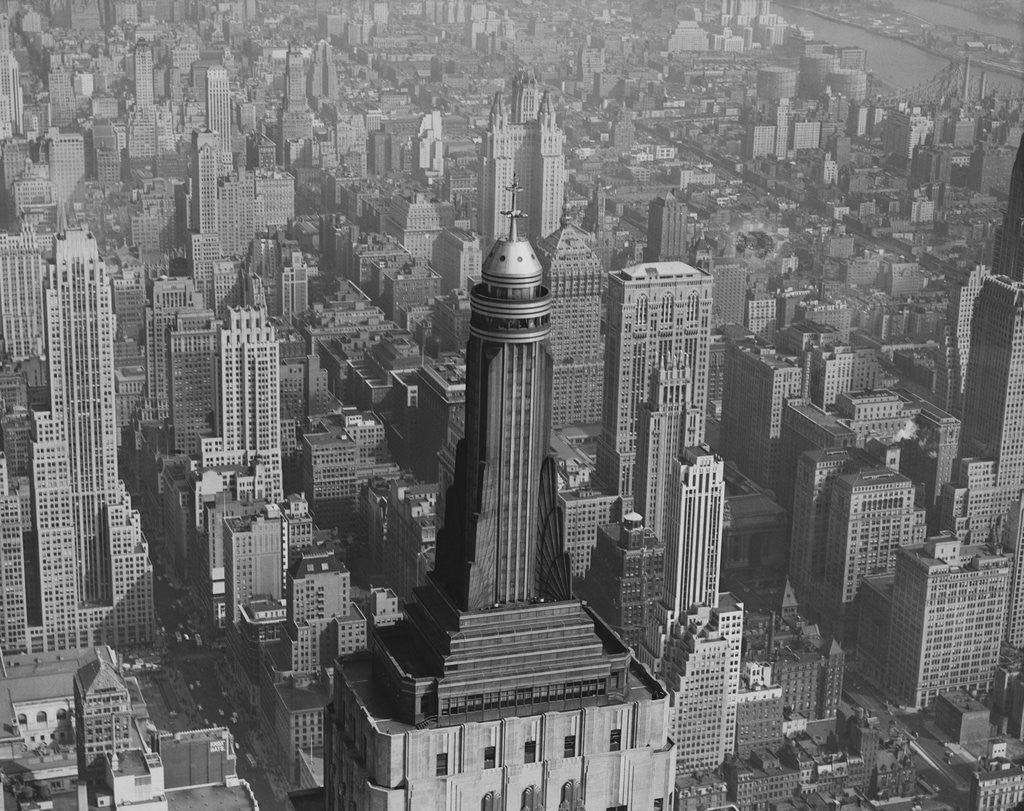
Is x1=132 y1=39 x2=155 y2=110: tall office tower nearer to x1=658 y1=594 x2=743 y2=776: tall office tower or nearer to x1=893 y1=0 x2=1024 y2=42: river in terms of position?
x1=893 y1=0 x2=1024 y2=42: river

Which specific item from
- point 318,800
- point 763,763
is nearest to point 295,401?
point 763,763

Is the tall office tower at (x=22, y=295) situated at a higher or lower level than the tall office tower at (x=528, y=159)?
lower

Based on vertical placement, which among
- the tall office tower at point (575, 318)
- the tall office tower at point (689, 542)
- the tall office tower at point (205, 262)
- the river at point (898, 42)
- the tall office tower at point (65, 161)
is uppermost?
the river at point (898, 42)

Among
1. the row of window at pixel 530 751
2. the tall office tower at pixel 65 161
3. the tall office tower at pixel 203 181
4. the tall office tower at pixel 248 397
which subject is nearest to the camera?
the row of window at pixel 530 751

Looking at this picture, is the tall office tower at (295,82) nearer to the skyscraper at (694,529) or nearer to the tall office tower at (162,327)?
the tall office tower at (162,327)

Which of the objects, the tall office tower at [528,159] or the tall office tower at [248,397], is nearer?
the tall office tower at [528,159]

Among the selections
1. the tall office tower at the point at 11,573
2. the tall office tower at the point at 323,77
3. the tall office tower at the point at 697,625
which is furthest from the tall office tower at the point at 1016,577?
the tall office tower at the point at 323,77
